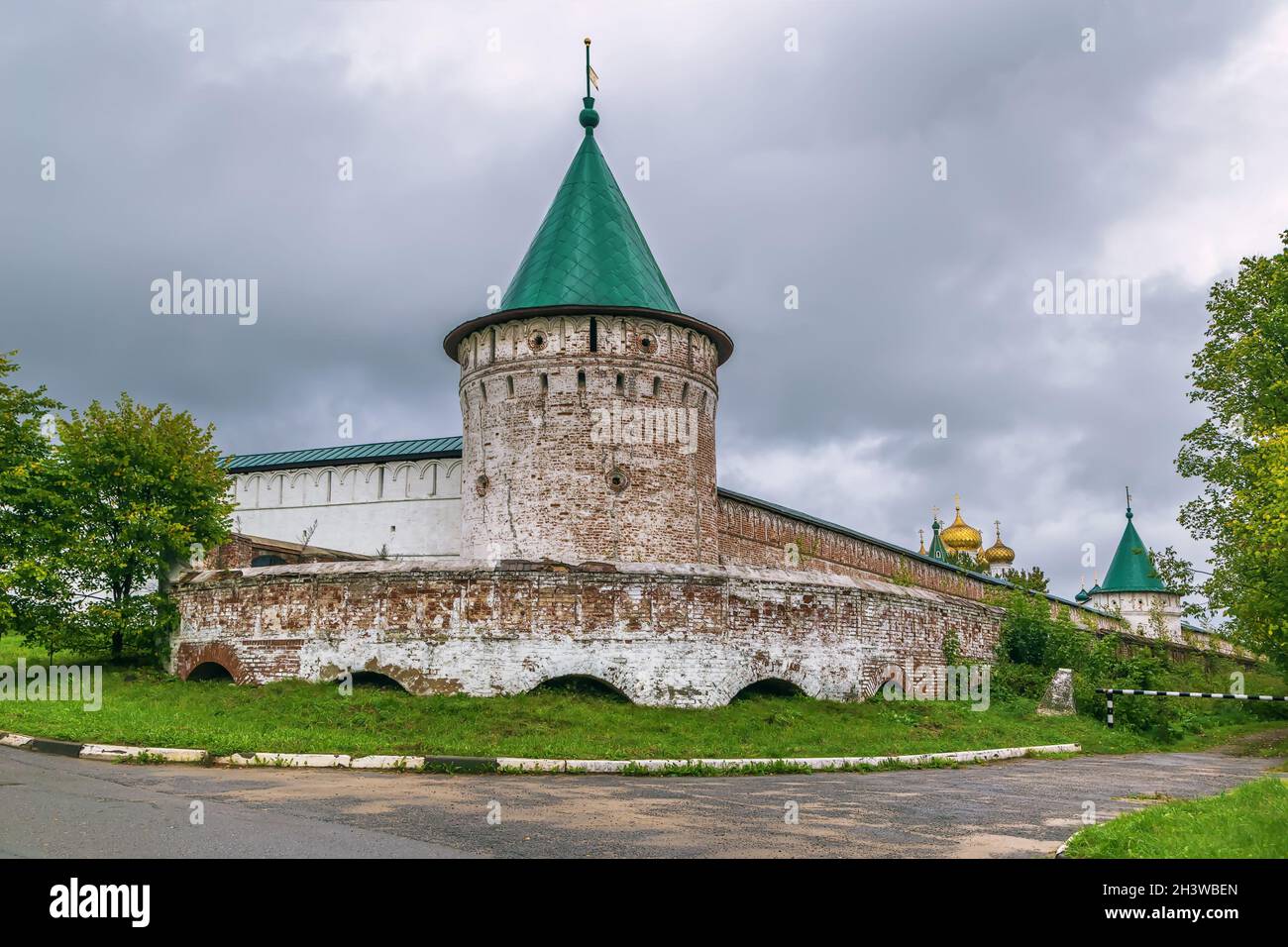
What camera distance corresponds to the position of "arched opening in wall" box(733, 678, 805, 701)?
1620cm

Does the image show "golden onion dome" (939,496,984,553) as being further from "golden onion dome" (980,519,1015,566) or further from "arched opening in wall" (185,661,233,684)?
"arched opening in wall" (185,661,233,684)

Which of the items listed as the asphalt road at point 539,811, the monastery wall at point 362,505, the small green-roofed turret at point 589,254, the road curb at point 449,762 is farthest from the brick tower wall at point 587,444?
the asphalt road at point 539,811

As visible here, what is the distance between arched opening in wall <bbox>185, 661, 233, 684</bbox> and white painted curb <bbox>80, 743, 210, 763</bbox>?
484 centimetres

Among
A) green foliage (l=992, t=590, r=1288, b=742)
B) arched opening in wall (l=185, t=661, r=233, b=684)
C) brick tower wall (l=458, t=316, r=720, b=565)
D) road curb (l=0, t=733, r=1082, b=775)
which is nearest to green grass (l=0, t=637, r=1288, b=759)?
road curb (l=0, t=733, r=1082, b=775)

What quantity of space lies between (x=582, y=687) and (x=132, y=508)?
9493 mm

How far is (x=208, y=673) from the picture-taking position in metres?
17.6

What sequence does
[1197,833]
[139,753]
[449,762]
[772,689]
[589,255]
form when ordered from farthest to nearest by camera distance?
[589,255] → [772,689] → [139,753] → [449,762] → [1197,833]

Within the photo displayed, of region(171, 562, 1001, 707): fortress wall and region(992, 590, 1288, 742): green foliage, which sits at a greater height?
region(171, 562, 1001, 707): fortress wall

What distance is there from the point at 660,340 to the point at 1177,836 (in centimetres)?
1699

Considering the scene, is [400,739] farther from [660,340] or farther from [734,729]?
[660,340]

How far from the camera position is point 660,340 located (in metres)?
22.9

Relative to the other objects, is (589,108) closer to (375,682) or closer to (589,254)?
(589,254)

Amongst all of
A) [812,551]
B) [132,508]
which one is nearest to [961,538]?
[812,551]
